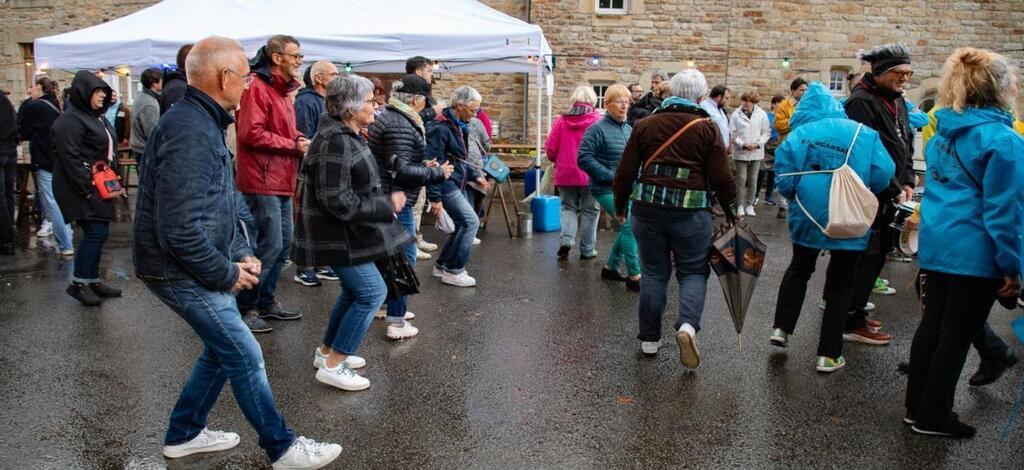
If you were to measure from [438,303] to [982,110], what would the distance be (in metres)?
4.19

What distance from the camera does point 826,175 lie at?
4934 millimetres

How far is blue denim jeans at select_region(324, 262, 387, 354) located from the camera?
4.54 metres

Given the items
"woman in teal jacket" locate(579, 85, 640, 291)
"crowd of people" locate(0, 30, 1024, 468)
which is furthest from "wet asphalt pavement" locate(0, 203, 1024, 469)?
"woman in teal jacket" locate(579, 85, 640, 291)

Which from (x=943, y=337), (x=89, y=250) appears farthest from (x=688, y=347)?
(x=89, y=250)

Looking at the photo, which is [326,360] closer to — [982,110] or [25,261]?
[982,110]

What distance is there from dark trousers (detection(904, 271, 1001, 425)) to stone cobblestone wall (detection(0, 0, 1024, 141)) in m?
15.0

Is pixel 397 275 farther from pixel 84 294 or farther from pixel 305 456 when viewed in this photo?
pixel 84 294

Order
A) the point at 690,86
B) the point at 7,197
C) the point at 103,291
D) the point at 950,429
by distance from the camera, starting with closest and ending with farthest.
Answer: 1. the point at 950,429
2. the point at 690,86
3. the point at 103,291
4. the point at 7,197

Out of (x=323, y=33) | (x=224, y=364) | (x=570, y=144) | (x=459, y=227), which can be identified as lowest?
(x=459, y=227)

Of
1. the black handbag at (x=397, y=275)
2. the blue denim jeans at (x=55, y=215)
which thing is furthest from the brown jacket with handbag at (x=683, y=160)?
the blue denim jeans at (x=55, y=215)

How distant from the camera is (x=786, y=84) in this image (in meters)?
19.1

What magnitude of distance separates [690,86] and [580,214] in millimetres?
3803

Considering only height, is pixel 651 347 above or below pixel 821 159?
below

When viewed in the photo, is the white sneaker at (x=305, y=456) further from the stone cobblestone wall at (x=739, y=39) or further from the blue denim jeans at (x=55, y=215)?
the stone cobblestone wall at (x=739, y=39)
